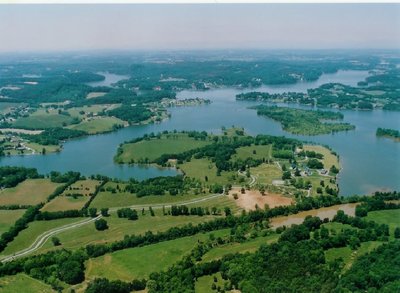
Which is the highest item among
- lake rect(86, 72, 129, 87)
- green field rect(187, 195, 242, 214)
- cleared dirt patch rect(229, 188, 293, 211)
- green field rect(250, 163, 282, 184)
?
lake rect(86, 72, 129, 87)

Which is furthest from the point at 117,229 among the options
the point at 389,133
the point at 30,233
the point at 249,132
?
the point at 389,133

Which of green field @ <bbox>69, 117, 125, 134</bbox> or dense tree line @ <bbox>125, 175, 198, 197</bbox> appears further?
green field @ <bbox>69, 117, 125, 134</bbox>

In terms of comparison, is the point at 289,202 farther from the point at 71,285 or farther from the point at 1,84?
the point at 1,84

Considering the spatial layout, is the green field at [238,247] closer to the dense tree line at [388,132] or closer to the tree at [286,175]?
the tree at [286,175]

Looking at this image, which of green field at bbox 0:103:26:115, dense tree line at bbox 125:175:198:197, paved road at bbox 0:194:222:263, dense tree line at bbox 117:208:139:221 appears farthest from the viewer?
green field at bbox 0:103:26:115

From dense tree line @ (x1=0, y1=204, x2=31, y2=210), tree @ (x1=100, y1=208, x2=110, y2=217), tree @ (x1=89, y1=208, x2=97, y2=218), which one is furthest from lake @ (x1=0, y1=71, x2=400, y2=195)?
tree @ (x1=89, y1=208, x2=97, y2=218)

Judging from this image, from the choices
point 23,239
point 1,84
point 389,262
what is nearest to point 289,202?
point 389,262

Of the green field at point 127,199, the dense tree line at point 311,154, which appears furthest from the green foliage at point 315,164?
the green field at point 127,199

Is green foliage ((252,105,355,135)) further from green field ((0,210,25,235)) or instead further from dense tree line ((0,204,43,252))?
green field ((0,210,25,235))
